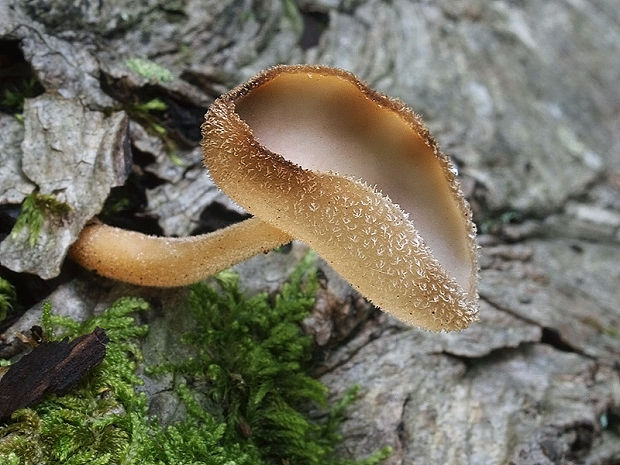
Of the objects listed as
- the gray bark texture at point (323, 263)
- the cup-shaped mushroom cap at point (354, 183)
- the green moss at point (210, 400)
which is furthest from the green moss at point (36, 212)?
the cup-shaped mushroom cap at point (354, 183)

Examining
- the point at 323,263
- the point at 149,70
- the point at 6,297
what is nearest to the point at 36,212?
the point at 6,297

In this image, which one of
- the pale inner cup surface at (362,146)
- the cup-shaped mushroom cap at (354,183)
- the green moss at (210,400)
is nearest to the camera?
the cup-shaped mushroom cap at (354,183)

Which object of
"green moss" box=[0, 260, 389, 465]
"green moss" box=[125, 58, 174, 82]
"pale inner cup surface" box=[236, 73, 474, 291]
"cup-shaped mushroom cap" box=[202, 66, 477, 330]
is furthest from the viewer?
"green moss" box=[125, 58, 174, 82]

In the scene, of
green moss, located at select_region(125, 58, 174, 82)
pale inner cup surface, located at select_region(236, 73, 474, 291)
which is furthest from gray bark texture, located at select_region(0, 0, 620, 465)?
pale inner cup surface, located at select_region(236, 73, 474, 291)

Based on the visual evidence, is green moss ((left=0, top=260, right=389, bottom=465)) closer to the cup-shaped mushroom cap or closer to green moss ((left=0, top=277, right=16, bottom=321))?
green moss ((left=0, top=277, right=16, bottom=321))

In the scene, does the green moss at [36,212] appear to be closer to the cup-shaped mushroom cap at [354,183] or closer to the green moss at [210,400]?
the green moss at [210,400]

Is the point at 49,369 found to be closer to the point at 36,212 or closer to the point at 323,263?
the point at 36,212
